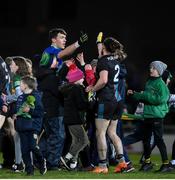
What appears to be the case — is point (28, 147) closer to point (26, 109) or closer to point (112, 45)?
point (26, 109)

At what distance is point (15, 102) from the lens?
14641 millimetres

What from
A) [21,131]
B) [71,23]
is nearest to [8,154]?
[21,131]

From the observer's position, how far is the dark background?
2828cm

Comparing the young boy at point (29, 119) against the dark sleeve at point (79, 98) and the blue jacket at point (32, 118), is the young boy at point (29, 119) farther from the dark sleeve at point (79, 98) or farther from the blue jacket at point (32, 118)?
the dark sleeve at point (79, 98)

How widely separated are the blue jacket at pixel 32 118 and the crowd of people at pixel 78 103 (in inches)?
1.2

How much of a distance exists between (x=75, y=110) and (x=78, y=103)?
4.2 inches

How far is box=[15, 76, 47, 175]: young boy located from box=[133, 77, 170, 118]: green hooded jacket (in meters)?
1.56

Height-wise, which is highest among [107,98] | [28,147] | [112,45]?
[112,45]

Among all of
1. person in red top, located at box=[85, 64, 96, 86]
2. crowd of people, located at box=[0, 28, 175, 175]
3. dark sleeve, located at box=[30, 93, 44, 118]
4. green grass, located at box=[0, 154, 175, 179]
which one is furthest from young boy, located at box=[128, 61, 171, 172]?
dark sleeve, located at box=[30, 93, 44, 118]

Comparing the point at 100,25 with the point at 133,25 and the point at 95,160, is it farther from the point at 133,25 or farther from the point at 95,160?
the point at 95,160

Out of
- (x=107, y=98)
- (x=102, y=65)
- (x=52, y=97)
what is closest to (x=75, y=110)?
(x=52, y=97)

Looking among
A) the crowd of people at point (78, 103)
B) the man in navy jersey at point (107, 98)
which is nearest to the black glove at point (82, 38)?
the crowd of people at point (78, 103)

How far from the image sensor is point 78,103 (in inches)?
568

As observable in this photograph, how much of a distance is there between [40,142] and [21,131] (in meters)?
1.49
